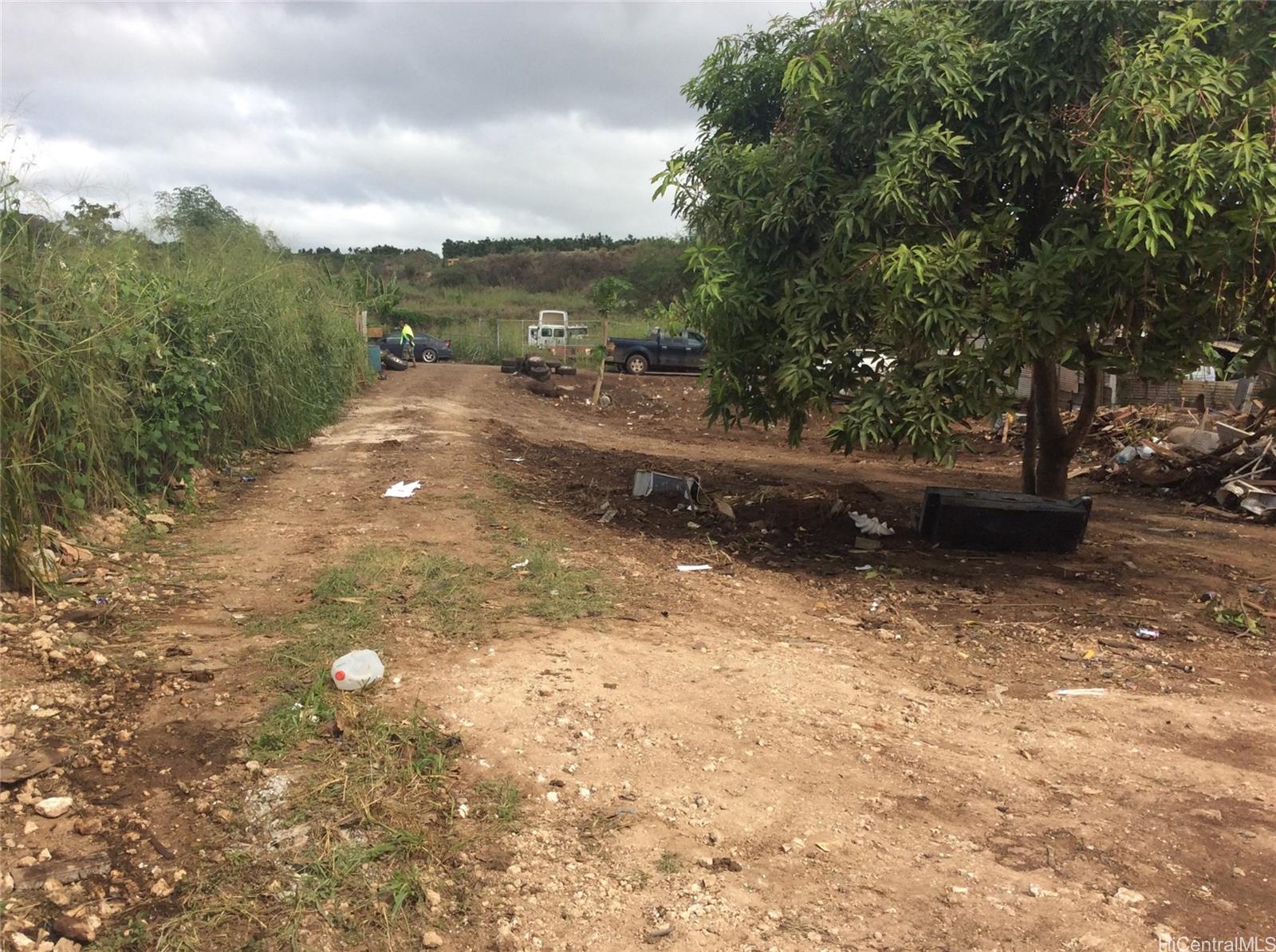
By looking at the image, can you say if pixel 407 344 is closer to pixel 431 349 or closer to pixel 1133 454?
pixel 431 349

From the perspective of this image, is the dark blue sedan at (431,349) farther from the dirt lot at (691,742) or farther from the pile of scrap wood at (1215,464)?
the dirt lot at (691,742)

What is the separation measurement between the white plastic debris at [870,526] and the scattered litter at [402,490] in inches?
167

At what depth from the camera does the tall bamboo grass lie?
516 cm

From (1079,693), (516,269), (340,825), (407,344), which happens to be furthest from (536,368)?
(516,269)

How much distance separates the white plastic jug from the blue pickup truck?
24029 millimetres

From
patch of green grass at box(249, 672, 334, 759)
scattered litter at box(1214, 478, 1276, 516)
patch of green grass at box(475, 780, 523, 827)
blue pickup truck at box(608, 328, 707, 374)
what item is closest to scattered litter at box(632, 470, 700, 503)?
patch of green grass at box(249, 672, 334, 759)

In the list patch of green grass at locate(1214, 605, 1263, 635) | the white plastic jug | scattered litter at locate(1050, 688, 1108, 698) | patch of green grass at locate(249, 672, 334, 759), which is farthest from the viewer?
patch of green grass at locate(1214, 605, 1263, 635)

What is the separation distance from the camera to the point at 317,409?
1334cm

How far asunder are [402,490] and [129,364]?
2.69 meters

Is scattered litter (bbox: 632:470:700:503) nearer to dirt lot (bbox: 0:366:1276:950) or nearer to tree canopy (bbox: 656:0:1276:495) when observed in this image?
→ dirt lot (bbox: 0:366:1276:950)

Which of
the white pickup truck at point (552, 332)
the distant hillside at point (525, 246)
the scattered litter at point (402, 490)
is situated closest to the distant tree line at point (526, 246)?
the distant hillside at point (525, 246)

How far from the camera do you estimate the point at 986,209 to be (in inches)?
265

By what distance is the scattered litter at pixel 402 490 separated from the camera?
8586 millimetres

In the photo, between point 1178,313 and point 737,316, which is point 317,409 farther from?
point 1178,313
